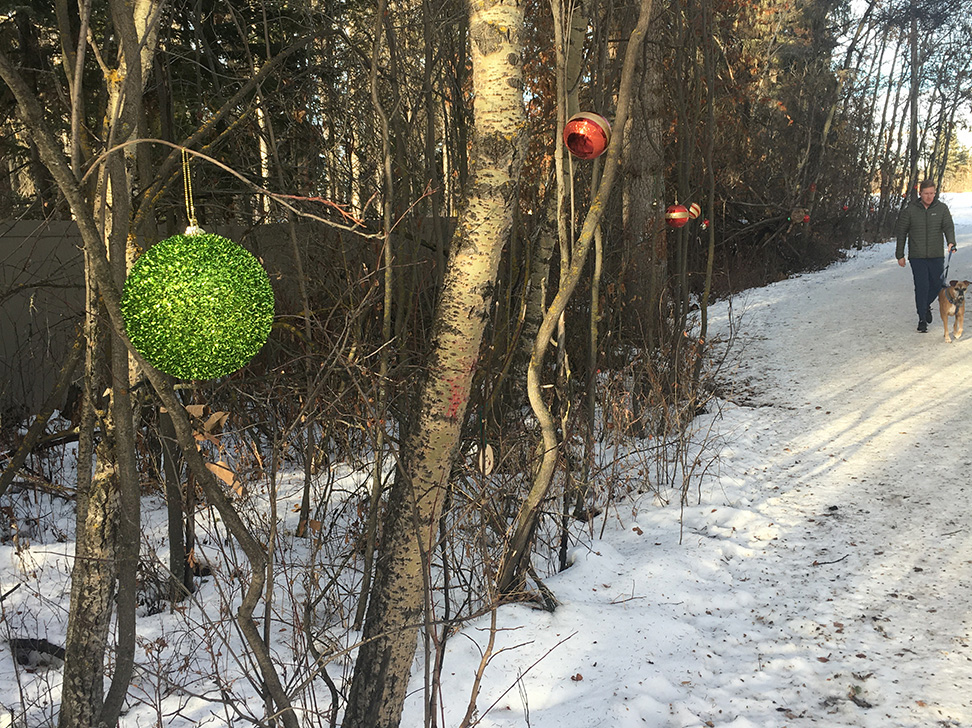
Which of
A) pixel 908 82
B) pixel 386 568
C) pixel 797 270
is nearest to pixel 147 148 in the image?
pixel 386 568

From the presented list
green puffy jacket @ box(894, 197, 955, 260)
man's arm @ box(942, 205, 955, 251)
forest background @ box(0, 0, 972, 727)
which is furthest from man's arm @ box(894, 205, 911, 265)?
forest background @ box(0, 0, 972, 727)

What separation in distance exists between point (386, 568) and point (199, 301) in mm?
1109

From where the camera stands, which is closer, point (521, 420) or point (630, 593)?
point (630, 593)

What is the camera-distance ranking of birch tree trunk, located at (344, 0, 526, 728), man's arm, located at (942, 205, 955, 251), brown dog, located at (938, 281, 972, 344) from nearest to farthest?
birch tree trunk, located at (344, 0, 526, 728) < brown dog, located at (938, 281, 972, 344) < man's arm, located at (942, 205, 955, 251)

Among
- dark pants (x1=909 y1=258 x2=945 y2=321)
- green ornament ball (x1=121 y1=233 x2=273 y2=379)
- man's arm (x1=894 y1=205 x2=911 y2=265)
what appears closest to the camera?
green ornament ball (x1=121 y1=233 x2=273 y2=379)

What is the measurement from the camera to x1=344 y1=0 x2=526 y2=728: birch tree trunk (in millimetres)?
2230

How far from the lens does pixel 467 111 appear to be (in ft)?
13.6

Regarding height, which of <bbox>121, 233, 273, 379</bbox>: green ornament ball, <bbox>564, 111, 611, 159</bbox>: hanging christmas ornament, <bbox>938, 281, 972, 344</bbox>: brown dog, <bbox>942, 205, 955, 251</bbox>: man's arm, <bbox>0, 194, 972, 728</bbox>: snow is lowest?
<bbox>0, 194, 972, 728</bbox>: snow

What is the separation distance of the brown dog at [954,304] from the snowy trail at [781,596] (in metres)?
1.34

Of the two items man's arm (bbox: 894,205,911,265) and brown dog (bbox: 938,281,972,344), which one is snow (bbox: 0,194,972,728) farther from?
man's arm (bbox: 894,205,911,265)

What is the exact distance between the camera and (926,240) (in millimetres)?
8125

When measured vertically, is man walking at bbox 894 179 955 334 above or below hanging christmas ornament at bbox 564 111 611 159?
below

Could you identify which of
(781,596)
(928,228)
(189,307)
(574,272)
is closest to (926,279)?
(928,228)

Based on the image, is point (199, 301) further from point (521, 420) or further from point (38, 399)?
point (38, 399)
